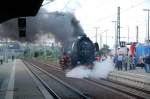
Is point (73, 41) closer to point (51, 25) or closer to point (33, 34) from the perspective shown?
point (51, 25)

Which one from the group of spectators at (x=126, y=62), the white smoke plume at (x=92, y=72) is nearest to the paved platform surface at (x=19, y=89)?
the white smoke plume at (x=92, y=72)

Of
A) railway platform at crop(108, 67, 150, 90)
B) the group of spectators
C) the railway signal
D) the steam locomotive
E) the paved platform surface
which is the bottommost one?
the paved platform surface

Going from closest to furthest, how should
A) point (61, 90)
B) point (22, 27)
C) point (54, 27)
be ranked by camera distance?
point (61, 90), point (22, 27), point (54, 27)

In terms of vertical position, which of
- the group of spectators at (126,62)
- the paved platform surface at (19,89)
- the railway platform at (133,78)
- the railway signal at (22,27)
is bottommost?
the paved platform surface at (19,89)

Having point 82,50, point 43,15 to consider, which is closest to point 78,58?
point 82,50

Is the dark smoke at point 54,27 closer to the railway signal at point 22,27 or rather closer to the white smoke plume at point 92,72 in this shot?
the white smoke plume at point 92,72

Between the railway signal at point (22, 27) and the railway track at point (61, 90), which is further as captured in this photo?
the railway signal at point (22, 27)

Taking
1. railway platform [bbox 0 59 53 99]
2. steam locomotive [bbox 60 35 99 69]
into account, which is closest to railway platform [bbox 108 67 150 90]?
steam locomotive [bbox 60 35 99 69]

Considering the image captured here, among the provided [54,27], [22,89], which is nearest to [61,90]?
[22,89]

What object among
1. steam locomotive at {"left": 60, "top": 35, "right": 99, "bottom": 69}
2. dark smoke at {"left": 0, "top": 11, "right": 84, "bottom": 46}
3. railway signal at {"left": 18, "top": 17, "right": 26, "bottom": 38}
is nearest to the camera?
railway signal at {"left": 18, "top": 17, "right": 26, "bottom": 38}

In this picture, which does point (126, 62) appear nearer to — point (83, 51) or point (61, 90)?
point (83, 51)

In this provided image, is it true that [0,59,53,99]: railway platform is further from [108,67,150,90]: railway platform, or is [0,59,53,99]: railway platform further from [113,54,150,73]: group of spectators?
[113,54,150,73]: group of spectators

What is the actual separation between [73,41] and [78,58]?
2.14 metres

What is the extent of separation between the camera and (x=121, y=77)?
3141 centimetres
